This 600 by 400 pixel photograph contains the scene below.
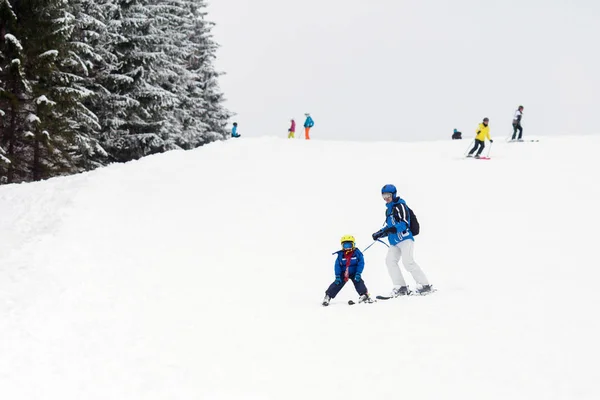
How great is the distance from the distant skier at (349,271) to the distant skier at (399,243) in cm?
44

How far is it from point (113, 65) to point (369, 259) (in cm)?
1709

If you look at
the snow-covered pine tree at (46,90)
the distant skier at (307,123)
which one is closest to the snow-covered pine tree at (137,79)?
the snow-covered pine tree at (46,90)

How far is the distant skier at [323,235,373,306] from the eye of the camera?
27.2ft

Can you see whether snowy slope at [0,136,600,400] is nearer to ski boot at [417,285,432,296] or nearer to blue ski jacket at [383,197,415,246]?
ski boot at [417,285,432,296]

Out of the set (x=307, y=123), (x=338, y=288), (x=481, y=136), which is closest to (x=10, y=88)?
(x=338, y=288)

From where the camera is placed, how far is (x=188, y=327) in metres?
7.02

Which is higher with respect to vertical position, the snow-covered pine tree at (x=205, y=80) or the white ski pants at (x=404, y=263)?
the snow-covered pine tree at (x=205, y=80)

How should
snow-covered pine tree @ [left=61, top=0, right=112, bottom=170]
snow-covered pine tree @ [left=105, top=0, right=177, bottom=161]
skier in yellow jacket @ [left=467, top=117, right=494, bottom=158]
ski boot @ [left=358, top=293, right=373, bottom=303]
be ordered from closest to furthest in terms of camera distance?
ski boot @ [left=358, top=293, right=373, bottom=303] < snow-covered pine tree @ [left=61, top=0, right=112, bottom=170] < skier in yellow jacket @ [left=467, top=117, right=494, bottom=158] < snow-covered pine tree @ [left=105, top=0, right=177, bottom=161]

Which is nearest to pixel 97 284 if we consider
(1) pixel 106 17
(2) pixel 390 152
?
(2) pixel 390 152

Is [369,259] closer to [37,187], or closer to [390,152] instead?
[37,187]

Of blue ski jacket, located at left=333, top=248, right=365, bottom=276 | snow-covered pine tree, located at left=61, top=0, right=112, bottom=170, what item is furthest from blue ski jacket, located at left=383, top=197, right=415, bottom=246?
snow-covered pine tree, located at left=61, top=0, right=112, bottom=170

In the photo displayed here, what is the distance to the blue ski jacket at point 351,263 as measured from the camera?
8.54 metres

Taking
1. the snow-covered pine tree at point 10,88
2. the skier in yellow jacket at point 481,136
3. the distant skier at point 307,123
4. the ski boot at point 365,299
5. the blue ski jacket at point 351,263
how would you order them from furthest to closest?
1. the distant skier at point 307,123
2. the skier in yellow jacket at point 481,136
3. the snow-covered pine tree at point 10,88
4. the blue ski jacket at point 351,263
5. the ski boot at point 365,299

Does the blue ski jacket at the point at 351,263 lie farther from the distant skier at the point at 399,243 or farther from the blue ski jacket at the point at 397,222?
the blue ski jacket at the point at 397,222
